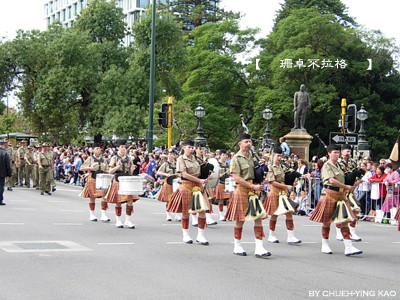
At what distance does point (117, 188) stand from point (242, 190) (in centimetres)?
425

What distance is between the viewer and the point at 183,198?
37.7 feet

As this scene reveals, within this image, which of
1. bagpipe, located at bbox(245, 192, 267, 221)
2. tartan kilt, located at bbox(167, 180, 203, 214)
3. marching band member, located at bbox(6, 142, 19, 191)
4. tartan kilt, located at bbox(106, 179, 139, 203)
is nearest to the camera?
bagpipe, located at bbox(245, 192, 267, 221)

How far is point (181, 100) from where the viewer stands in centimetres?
4672

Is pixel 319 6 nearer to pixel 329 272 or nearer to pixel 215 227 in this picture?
pixel 215 227

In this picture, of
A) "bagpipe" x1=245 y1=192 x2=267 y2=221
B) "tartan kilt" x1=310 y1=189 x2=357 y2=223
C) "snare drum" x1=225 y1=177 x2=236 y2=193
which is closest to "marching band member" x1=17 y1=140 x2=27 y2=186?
"snare drum" x1=225 y1=177 x2=236 y2=193

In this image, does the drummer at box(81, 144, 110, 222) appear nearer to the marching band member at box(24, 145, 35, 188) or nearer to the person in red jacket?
the person in red jacket

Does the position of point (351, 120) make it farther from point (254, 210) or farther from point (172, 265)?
point (172, 265)

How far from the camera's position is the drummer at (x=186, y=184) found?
11.4 m

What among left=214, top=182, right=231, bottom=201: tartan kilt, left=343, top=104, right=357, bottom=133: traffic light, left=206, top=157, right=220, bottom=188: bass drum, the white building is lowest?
left=214, top=182, right=231, bottom=201: tartan kilt

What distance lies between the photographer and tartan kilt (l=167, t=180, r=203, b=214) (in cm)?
1146

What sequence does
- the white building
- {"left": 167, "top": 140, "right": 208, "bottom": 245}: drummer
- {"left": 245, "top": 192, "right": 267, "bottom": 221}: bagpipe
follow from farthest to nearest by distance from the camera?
the white building → {"left": 167, "top": 140, "right": 208, "bottom": 245}: drummer → {"left": 245, "top": 192, "right": 267, "bottom": 221}: bagpipe

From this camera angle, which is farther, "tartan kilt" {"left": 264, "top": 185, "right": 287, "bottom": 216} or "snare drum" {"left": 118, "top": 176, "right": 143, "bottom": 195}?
"snare drum" {"left": 118, "top": 176, "right": 143, "bottom": 195}

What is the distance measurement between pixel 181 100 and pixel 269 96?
22.1 ft

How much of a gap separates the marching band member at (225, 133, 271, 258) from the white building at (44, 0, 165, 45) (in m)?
74.3
